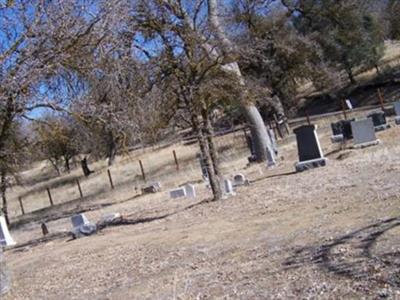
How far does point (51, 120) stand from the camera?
11.6 metres

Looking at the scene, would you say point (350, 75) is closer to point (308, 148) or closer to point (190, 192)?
point (308, 148)

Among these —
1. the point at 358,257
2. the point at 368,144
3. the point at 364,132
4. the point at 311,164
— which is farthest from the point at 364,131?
the point at 358,257

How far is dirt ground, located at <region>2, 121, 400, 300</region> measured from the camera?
5758 mm

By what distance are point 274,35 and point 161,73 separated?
27787 mm

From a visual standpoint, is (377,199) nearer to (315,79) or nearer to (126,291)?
(126,291)

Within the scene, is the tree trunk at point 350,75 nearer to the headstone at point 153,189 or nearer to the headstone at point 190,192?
the headstone at point 153,189

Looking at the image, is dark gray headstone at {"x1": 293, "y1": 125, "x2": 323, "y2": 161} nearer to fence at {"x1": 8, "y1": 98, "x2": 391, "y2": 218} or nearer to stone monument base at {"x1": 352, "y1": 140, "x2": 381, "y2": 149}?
stone monument base at {"x1": 352, "y1": 140, "x2": 381, "y2": 149}

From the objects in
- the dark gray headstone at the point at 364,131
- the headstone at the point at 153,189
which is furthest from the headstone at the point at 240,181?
the headstone at the point at 153,189

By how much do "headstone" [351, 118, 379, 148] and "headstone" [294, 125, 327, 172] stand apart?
6.30 ft

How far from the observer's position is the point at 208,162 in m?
14.3

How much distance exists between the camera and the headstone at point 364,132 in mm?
18409

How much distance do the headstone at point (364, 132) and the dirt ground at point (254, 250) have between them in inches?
139

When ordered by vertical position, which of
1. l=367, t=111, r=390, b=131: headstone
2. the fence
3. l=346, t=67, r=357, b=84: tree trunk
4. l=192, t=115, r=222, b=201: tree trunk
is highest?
l=346, t=67, r=357, b=84: tree trunk

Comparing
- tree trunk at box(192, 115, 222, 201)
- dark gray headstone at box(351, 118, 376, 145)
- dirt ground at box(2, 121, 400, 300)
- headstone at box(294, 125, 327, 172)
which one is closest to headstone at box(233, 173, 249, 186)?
headstone at box(294, 125, 327, 172)
